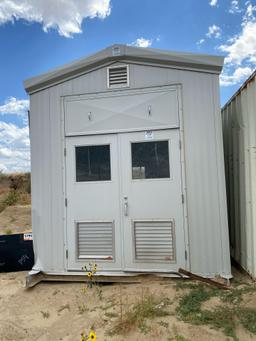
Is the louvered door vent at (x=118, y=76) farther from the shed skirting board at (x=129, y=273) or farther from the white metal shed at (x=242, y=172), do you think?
the shed skirting board at (x=129, y=273)

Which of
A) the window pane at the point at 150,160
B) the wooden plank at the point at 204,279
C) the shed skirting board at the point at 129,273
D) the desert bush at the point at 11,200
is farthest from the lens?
the desert bush at the point at 11,200

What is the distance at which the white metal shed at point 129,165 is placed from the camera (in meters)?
3.96

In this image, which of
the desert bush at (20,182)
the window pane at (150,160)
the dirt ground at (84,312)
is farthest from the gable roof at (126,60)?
the desert bush at (20,182)

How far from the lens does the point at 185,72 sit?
13.3 feet

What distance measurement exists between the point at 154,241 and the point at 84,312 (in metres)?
1.31

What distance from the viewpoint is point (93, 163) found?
4.30 meters

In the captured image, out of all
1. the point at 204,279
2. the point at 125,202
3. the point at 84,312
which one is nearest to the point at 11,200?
the point at 125,202

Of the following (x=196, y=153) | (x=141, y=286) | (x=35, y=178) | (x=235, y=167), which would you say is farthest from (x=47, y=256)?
(x=235, y=167)

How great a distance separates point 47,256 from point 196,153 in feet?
8.73

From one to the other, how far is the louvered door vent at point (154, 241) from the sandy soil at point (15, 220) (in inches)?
199

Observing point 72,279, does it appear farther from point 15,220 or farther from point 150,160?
point 15,220

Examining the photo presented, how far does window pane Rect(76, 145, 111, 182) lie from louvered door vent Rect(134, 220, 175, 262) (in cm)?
87

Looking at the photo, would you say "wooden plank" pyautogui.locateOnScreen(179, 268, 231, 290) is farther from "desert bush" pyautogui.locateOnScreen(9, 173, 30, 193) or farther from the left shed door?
"desert bush" pyautogui.locateOnScreen(9, 173, 30, 193)

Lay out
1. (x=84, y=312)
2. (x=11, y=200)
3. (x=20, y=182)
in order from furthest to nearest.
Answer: (x=20, y=182), (x=11, y=200), (x=84, y=312)
